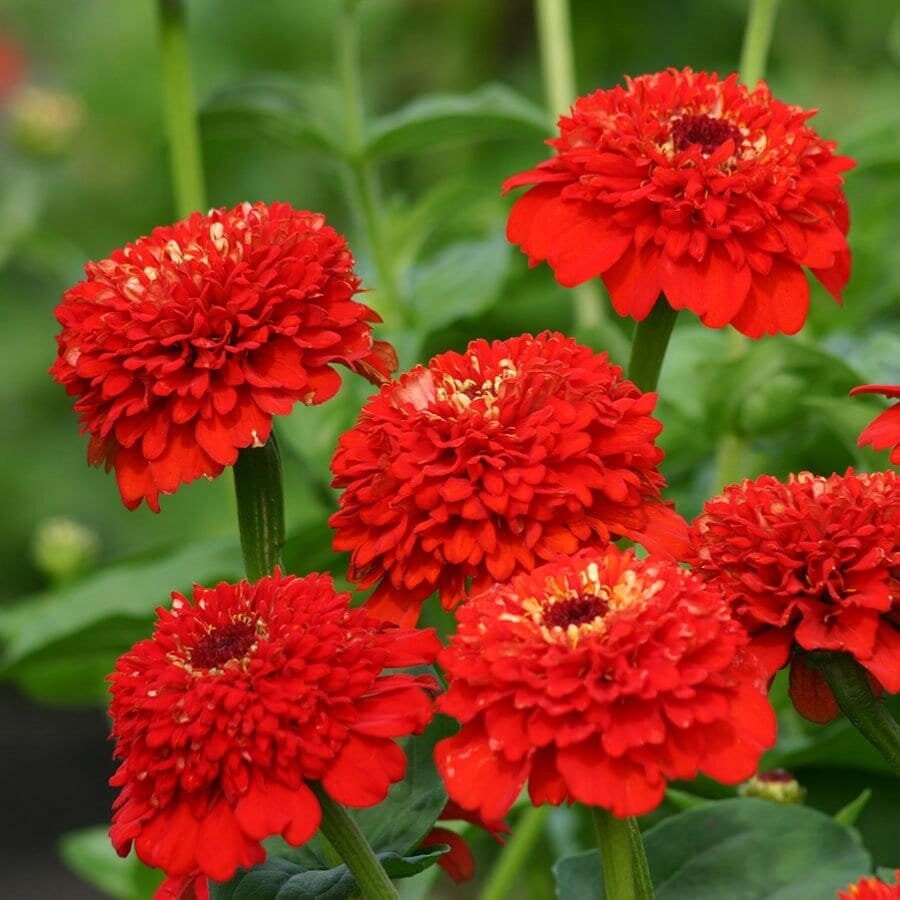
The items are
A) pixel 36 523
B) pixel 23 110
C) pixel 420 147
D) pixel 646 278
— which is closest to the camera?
pixel 646 278

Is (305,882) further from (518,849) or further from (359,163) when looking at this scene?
(359,163)

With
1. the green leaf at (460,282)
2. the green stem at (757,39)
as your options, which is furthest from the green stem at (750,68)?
the green leaf at (460,282)

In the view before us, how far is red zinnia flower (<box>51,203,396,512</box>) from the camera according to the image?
0.43 m

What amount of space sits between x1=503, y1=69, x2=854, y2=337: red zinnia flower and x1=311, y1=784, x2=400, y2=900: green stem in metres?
0.15

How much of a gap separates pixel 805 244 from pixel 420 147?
1.21 ft

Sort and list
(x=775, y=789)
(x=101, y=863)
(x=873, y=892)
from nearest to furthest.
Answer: (x=873, y=892) → (x=775, y=789) → (x=101, y=863)

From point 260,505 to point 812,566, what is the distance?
6.4 inches

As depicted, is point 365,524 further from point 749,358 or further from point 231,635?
point 749,358

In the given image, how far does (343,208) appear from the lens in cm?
168

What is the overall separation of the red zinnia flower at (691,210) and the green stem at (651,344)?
30 millimetres

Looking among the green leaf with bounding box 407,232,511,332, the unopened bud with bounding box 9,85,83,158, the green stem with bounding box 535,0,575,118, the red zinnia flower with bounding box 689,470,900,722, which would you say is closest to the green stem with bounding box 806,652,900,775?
the red zinnia flower with bounding box 689,470,900,722

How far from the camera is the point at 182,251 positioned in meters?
0.46

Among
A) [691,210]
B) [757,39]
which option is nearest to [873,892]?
[691,210]

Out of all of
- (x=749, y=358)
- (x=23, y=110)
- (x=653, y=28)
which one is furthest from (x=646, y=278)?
(x=653, y=28)
